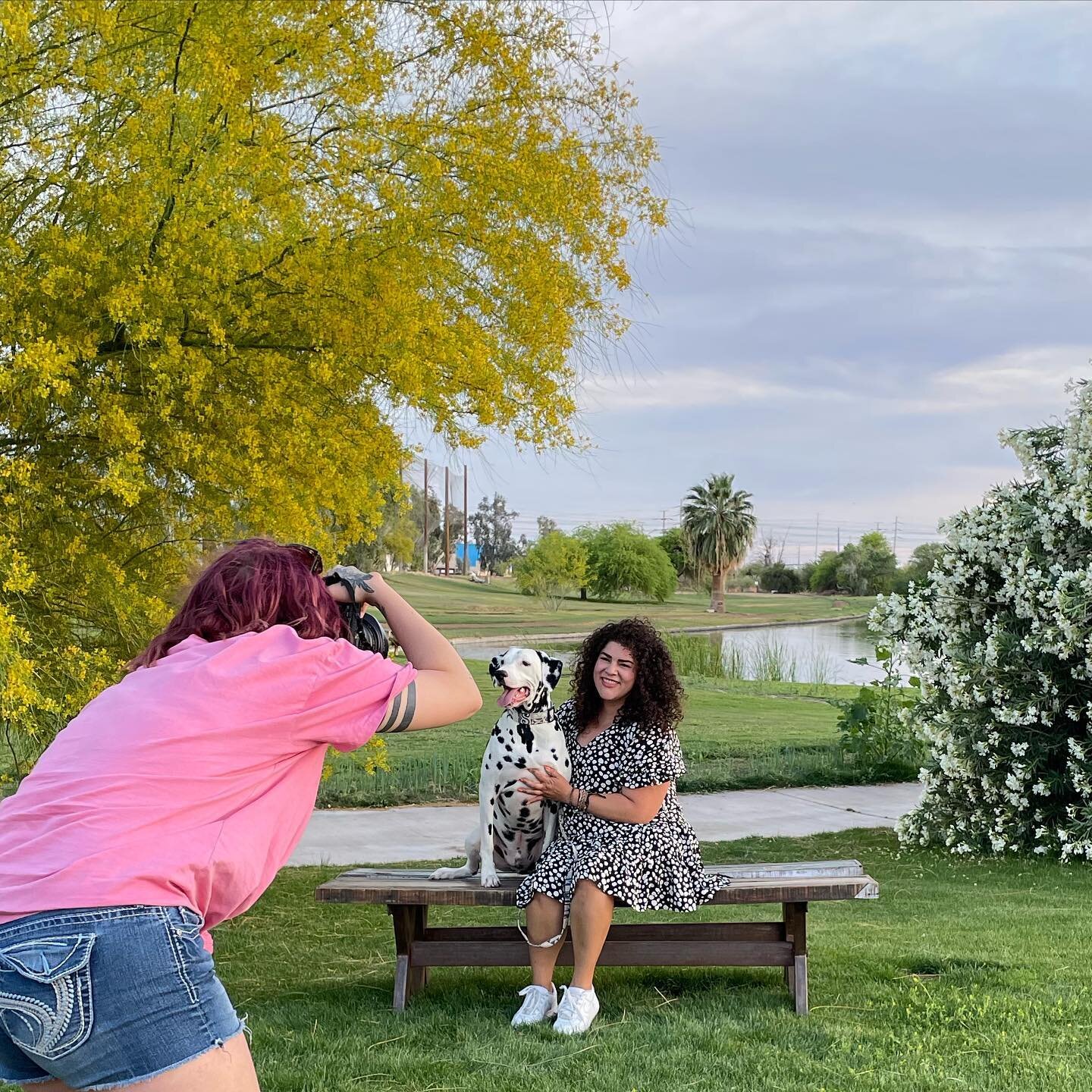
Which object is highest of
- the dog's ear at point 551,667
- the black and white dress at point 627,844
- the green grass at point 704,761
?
the dog's ear at point 551,667

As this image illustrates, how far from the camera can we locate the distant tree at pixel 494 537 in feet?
196

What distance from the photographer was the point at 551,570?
42188 millimetres

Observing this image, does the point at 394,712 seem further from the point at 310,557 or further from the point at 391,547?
the point at 391,547

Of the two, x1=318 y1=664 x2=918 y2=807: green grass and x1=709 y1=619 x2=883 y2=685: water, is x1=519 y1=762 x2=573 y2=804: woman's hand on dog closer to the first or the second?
x1=318 y1=664 x2=918 y2=807: green grass

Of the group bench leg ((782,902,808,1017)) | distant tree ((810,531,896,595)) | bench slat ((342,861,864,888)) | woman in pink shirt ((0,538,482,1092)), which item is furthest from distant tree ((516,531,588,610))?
woman in pink shirt ((0,538,482,1092))

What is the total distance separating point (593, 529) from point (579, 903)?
51.4m

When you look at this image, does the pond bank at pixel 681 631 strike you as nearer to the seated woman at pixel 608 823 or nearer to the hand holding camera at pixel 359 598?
the seated woman at pixel 608 823

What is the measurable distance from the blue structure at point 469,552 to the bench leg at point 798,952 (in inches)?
2117

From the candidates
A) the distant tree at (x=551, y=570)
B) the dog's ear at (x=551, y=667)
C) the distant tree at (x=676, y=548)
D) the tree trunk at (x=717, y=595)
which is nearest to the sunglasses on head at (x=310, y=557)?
the dog's ear at (x=551, y=667)

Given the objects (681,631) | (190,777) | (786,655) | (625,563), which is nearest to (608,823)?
(190,777)

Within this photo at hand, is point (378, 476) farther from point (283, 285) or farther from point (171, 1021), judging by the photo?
point (171, 1021)

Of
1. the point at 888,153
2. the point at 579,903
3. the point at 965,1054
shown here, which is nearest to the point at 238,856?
the point at 579,903

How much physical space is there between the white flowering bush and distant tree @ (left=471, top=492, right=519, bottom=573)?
50.7m

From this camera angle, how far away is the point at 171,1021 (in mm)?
1806
